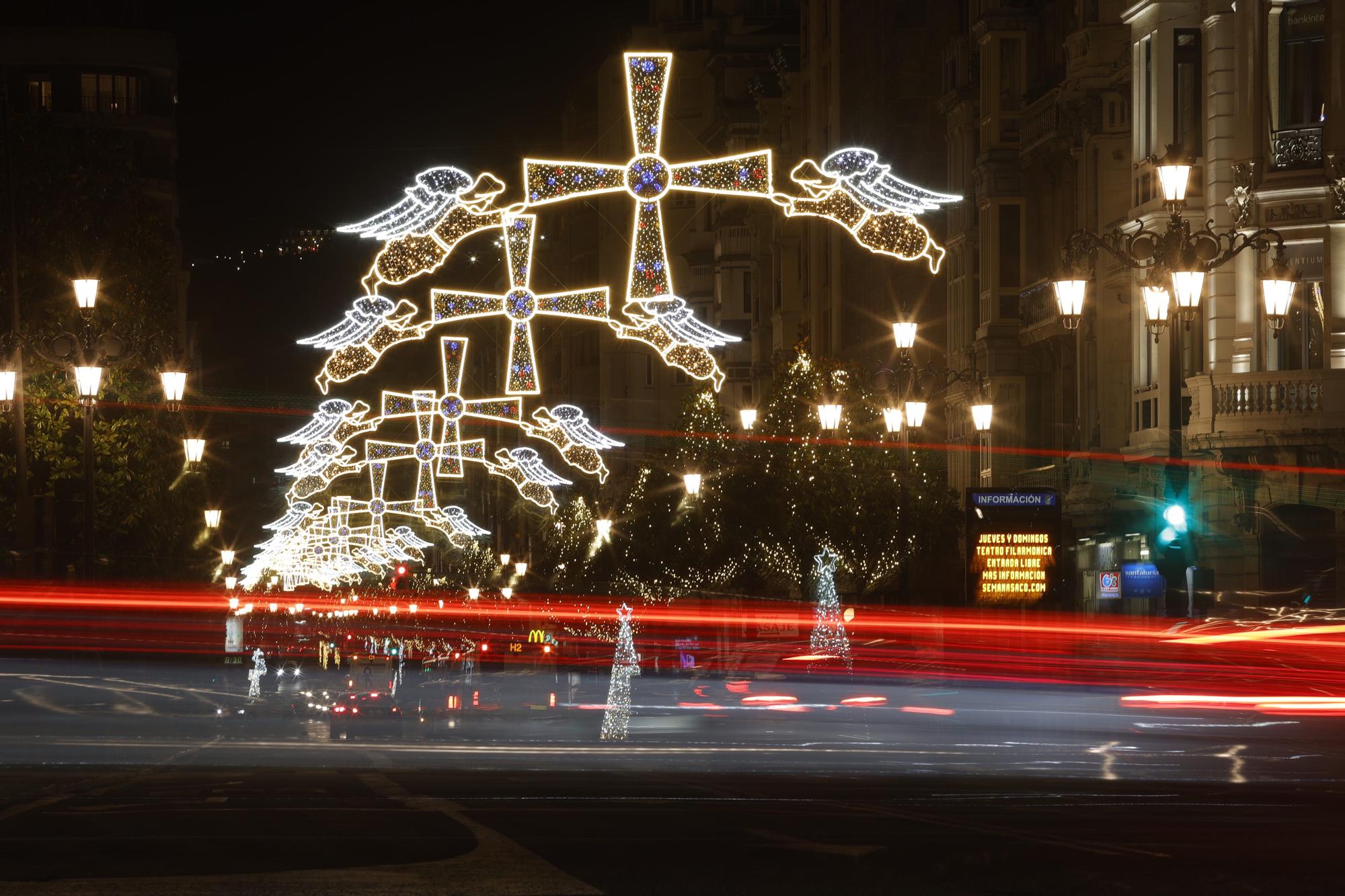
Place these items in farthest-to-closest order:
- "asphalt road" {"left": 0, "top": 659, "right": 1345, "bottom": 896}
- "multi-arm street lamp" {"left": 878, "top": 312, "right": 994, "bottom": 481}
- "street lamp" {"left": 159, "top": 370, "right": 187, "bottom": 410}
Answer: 1. "street lamp" {"left": 159, "top": 370, "right": 187, "bottom": 410}
2. "multi-arm street lamp" {"left": 878, "top": 312, "right": 994, "bottom": 481}
3. "asphalt road" {"left": 0, "top": 659, "right": 1345, "bottom": 896}

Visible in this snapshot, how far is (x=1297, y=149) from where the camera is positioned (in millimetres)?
34344

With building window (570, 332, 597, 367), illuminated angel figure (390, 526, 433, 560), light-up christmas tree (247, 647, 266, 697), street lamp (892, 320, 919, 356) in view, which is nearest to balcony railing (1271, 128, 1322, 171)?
street lamp (892, 320, 919, 356)

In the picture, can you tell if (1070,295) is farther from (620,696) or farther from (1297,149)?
(1297,149)

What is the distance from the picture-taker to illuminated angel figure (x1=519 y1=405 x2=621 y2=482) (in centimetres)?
3969

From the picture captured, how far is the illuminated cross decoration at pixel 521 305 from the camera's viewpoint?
30.5 m

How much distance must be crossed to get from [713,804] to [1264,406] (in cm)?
1912

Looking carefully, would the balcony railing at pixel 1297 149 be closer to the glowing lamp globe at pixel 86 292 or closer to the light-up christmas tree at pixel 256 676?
the glowing lamp globe at pixel 86 292

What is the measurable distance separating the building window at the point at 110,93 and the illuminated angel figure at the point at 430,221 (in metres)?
77.4

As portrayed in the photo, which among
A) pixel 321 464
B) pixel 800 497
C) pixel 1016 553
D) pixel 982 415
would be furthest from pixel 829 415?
pixel 800 497

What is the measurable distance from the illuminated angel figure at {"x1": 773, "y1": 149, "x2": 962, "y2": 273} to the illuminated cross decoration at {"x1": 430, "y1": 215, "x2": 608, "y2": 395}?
445cm

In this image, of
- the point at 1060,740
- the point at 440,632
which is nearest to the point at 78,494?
the point at 1060,740

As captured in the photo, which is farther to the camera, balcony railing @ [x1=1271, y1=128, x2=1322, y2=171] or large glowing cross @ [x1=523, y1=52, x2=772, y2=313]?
balcony railing @ [x1=1271, y1=128, x2=1322, y2=171]

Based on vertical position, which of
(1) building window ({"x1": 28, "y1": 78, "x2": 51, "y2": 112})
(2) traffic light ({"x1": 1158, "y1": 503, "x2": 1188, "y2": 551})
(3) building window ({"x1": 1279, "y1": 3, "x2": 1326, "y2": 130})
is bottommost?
(2) traffic light ({"x1": 1158, "y1": 503, "x2": 1188, "y2": 551})

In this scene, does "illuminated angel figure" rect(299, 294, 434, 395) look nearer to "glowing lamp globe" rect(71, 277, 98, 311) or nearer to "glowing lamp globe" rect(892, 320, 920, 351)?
"glowing lamp globe" rect(71, 277, 98, 311)
